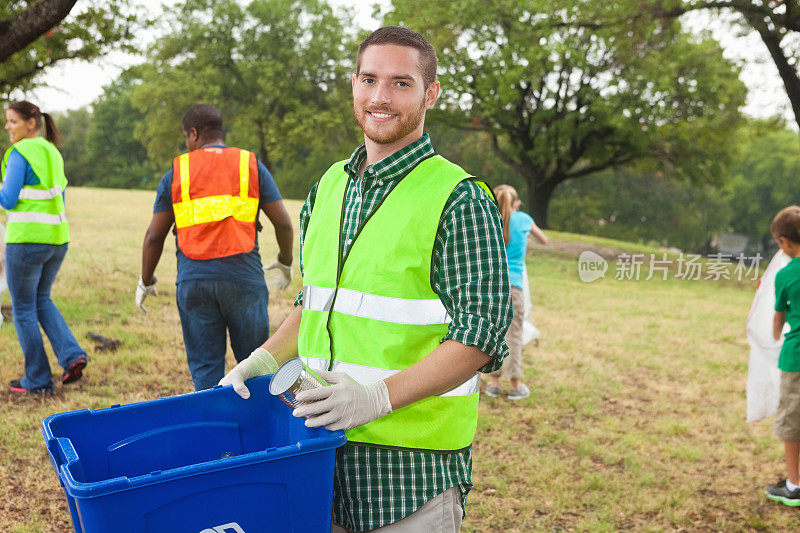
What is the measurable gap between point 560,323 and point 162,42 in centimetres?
2977

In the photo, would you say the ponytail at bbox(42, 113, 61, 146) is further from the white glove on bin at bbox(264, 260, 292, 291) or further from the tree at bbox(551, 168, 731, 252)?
the tree at bbox(551, 168, 731, 252)

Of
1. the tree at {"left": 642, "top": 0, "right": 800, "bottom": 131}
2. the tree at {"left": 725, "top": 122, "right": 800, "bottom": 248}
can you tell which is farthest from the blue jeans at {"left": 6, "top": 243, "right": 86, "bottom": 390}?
the tree at {"left": 725, "top": 122, "right": 800, "bottom": 248}

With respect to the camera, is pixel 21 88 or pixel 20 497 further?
pixel 21 88

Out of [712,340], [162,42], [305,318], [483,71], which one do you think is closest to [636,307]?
[712,340]

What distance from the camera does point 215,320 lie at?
4352 mm

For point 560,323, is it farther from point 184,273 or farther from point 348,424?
point 348,424

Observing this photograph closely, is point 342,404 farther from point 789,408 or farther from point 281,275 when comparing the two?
point 789,408

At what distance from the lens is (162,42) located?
34.5m

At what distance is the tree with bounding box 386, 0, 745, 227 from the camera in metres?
19.4

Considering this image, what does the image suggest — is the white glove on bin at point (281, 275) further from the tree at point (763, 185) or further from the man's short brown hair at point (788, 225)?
the tree at point (763, 185)

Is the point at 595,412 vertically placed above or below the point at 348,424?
below

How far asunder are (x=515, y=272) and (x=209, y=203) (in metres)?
3.10

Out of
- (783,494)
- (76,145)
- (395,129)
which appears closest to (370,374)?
(395,129)

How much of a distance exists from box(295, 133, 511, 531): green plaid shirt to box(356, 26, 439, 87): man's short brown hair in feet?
0.59
